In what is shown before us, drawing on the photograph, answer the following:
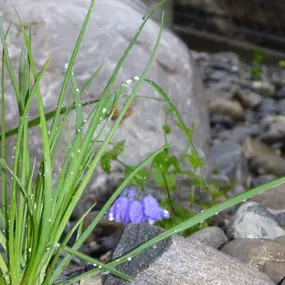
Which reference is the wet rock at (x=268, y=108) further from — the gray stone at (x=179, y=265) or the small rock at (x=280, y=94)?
the gray stone at (x=179, y=265)

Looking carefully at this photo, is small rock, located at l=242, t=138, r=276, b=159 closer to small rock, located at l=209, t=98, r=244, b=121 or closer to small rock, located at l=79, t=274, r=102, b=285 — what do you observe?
small rock, located at l=209, t=98, r=244, b=121

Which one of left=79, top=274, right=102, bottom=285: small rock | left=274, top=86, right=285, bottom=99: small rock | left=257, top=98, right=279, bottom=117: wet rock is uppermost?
left=79, top=274, right=102, bottom=285: small rock

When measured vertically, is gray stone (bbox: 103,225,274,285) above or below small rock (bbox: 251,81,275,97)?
above

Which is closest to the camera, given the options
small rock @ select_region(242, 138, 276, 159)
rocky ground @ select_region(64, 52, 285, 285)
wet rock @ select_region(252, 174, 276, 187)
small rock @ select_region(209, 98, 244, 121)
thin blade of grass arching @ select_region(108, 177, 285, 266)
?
thin blade of grass arching @ select_region(108, 177, 285, 266)

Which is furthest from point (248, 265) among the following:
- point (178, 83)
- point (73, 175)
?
point (178, 83)

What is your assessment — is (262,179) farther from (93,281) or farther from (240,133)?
(93,281)

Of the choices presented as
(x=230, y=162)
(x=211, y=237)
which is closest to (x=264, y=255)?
(x=211, y=237)

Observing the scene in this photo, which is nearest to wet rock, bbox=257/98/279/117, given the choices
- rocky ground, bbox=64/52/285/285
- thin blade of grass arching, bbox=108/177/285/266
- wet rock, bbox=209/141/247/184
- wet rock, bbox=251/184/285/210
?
rocky ground, bbox=64/52/285/285

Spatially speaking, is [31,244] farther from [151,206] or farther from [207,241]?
[207,241]
